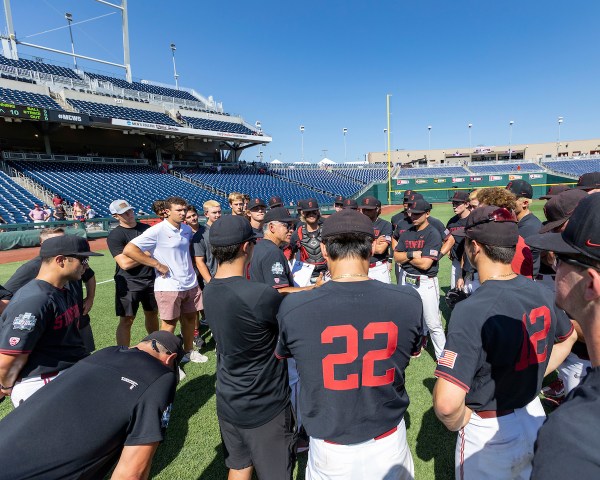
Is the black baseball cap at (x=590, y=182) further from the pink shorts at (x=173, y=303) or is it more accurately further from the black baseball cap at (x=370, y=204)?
the pink shorts at (x=173, y=303)

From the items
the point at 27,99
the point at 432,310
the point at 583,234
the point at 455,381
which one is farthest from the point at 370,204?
the point at 27,99

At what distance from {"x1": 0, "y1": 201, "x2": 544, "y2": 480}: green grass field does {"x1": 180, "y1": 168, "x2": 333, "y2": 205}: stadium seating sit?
990 inches

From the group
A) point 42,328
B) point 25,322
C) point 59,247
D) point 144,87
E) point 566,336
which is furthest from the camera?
point 144,87

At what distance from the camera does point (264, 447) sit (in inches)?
88.2

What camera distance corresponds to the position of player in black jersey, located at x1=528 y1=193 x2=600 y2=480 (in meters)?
0.90

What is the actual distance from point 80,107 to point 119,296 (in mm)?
29268

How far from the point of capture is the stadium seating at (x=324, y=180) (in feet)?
123

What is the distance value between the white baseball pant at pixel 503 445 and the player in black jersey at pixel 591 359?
106cm

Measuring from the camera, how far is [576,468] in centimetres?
89

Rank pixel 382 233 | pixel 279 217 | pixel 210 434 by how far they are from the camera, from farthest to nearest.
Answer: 1. pixel 382 233
2. pixel 279 217
3. pixel 210 434

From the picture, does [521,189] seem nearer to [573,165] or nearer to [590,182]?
[590,182]

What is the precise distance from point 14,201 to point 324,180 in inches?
1174

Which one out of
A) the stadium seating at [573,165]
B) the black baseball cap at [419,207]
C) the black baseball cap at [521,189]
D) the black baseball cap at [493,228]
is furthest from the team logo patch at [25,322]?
the stadium seating at [573,165]

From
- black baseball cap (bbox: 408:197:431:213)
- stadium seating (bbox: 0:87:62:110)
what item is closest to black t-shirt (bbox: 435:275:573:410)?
black baseball cap (bbox: 408:197:431:213)
